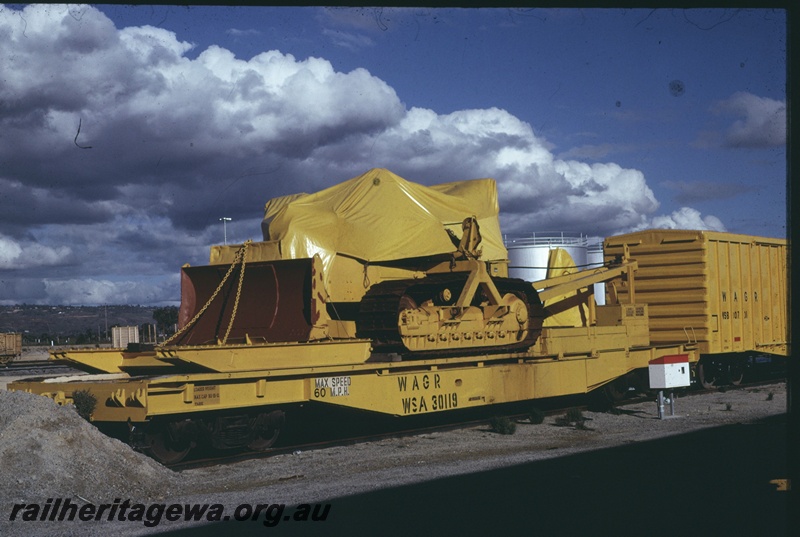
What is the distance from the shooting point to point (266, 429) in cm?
1188

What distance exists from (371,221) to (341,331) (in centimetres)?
175

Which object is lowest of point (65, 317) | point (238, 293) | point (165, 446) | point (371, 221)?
point (165, 446)

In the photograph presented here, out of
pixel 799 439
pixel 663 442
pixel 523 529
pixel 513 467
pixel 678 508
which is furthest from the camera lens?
pixel 663 442

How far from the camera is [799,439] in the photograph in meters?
5.23

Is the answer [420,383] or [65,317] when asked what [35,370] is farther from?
[65,317]

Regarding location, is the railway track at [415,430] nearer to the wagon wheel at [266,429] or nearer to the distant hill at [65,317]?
the wagon wheel at [266,429]

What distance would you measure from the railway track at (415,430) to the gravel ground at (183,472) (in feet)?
0.93

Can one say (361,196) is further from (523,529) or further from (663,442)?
(523,529)

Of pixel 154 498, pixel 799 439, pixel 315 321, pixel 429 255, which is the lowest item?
pixel 154 498

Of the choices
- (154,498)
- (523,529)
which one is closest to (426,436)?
(154,498)

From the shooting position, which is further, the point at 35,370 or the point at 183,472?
the point at 35,370

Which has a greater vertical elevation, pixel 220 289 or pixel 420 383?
pixel 220 289

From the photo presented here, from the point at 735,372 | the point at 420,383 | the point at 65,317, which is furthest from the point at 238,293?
the point at 65,317

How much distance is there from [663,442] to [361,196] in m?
5.78
